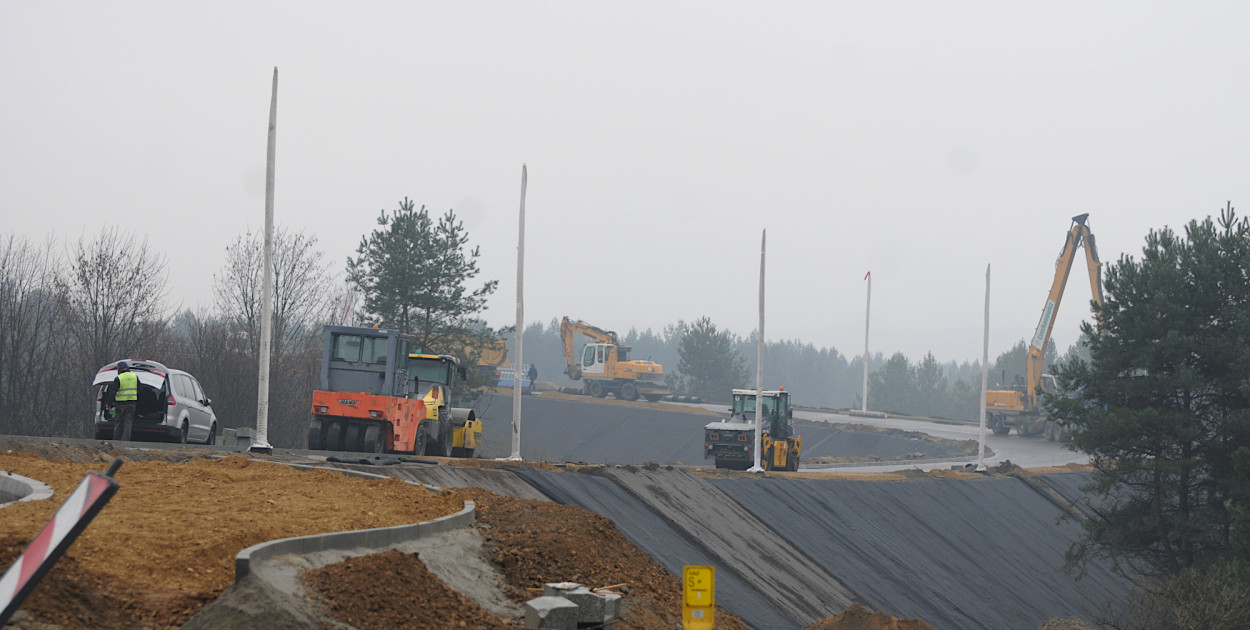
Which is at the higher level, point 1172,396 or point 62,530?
point 1172,396

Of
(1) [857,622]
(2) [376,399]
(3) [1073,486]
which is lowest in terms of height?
(1) [857,622]

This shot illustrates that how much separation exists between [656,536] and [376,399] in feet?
29.1

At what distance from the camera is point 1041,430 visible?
6631cm

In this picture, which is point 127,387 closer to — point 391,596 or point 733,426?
point 391,596

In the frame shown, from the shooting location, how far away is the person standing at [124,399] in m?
23.0

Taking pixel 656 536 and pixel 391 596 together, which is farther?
pixel 656 536

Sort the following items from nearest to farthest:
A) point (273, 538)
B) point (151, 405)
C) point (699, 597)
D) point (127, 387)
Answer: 1. point (699, 597)
2. point (273, 538)
3. point (127, 387)
4. point (151, 405)

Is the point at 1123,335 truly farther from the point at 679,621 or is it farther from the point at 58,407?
the point at 58,407

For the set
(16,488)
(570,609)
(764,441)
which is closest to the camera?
(570,609)

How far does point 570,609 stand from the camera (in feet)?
32.7

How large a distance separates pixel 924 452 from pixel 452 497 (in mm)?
49031

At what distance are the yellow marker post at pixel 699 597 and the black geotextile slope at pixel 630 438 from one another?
173 ft

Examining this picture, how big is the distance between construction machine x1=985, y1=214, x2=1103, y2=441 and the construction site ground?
25.5m

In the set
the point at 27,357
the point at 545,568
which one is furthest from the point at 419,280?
the point at 545,568
